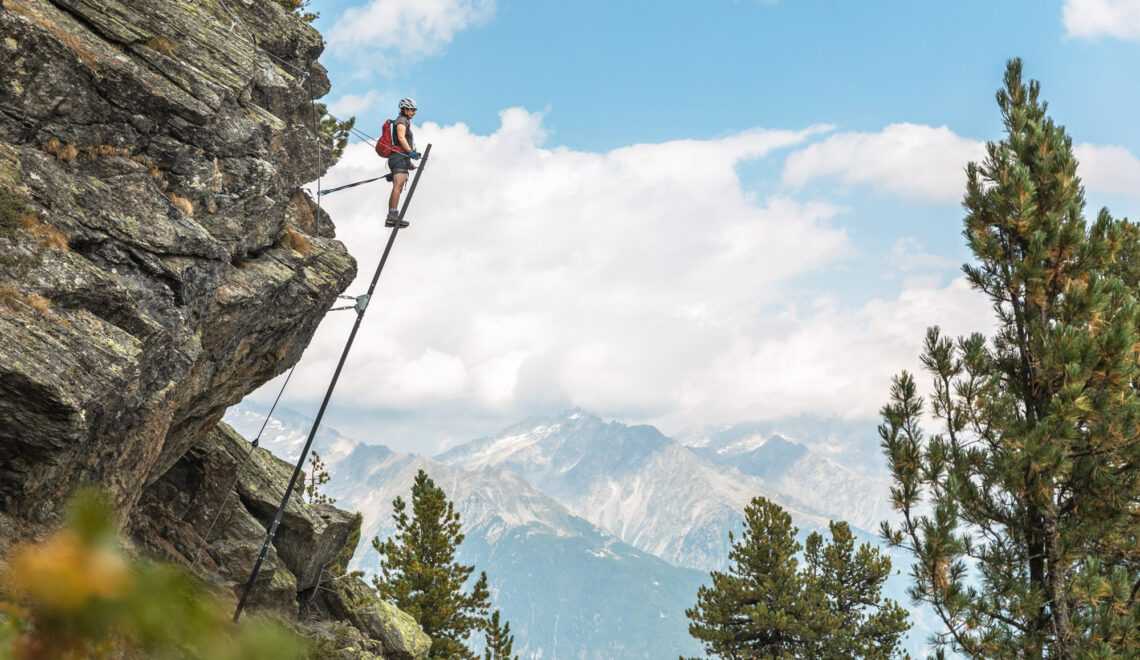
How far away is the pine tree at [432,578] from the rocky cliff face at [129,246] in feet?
84.1

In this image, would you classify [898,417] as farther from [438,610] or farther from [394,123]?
[438,610]

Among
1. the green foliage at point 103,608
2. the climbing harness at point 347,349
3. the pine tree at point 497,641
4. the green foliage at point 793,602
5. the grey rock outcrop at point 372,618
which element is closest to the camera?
the green foliage at point 103,608

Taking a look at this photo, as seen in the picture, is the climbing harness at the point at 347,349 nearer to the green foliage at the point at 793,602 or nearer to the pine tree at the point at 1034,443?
the pine tree at the point at 1034,443

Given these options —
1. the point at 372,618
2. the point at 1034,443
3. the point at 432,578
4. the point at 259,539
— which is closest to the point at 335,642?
the point at 259,539

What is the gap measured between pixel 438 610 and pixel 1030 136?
37613 millimetres

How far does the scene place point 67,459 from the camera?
12.2 meters

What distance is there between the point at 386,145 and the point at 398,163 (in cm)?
62

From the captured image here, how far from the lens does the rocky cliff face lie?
39.1 feet

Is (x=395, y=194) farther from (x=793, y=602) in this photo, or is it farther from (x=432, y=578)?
(x=793, y=602)

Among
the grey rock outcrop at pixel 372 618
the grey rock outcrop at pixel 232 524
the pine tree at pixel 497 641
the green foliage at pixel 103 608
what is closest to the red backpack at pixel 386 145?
the grey rock outcrop at pixel 232 524

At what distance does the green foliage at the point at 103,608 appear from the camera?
1.42 metres

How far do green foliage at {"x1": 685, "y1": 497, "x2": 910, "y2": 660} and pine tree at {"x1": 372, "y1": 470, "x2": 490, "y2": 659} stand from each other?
1310cm

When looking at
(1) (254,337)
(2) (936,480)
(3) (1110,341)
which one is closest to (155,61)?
(1) (254,337)

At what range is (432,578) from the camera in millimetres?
42375
